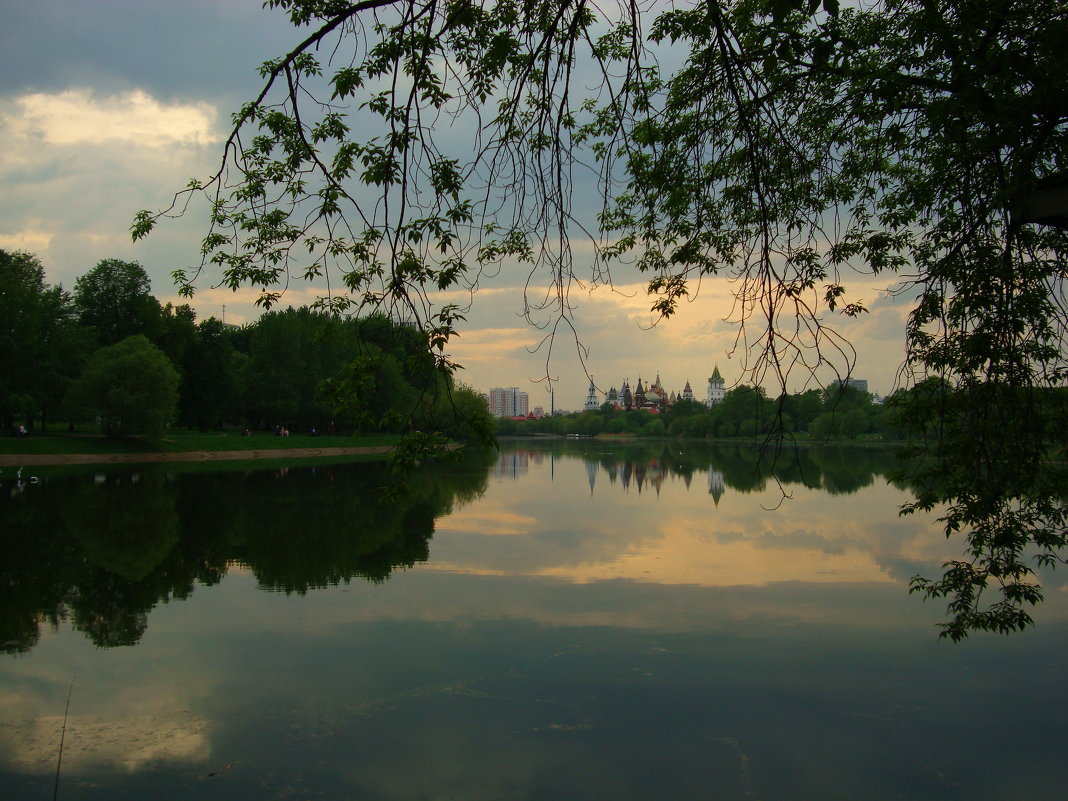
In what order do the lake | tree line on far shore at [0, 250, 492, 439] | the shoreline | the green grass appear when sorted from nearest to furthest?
the lake → the shoreline → the green grass → tree line on far shore at [0, 250, 492, 439]

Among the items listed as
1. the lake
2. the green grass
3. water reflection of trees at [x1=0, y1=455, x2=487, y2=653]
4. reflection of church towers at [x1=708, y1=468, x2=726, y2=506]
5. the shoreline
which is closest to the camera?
the lake

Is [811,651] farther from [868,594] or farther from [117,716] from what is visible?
[117,716]

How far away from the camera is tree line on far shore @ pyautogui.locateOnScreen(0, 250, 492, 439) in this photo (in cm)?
4078

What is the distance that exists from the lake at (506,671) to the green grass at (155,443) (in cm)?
1565

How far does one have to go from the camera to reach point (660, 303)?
20.3ft

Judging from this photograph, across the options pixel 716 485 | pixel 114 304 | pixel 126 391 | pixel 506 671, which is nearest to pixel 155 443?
pixel 126 391

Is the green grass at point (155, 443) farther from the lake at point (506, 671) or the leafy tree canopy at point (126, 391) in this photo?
the lake at point (506, 671)

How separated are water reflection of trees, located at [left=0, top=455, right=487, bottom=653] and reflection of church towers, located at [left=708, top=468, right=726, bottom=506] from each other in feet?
29.1

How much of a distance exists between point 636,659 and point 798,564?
7238 millimetres

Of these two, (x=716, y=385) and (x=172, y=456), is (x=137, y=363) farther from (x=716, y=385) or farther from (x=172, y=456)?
(x=716, y=385)

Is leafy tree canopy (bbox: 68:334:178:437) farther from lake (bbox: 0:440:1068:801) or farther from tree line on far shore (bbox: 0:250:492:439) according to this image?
lake (bbox: 0:440:1068:801)

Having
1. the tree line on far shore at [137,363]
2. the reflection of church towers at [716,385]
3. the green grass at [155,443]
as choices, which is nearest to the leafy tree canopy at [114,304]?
the tree line on far shore at [137,363]

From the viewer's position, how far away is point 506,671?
877 centimetres

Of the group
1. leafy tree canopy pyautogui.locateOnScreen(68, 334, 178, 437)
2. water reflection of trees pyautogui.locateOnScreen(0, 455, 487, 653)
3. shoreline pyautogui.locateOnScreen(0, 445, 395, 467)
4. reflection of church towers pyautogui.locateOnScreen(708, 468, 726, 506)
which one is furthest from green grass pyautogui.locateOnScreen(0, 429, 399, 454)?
reflection of church towers pyautogui.locateOnScreen(708, 468, 726, 506)
